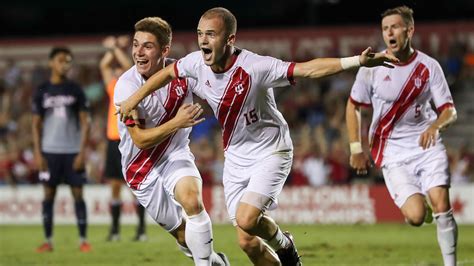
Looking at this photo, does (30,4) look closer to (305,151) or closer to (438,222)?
(305,151)

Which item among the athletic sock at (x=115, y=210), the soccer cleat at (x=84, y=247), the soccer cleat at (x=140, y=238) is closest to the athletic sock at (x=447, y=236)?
the soccer cleat at (x=84, y=247)

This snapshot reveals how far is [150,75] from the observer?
9.20 metres

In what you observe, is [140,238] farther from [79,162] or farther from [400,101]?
[400,101]

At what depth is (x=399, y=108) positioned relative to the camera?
33.8ft

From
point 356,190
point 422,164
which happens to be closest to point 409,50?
point 422,164

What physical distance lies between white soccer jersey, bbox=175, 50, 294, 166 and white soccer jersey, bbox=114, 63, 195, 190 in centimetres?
23

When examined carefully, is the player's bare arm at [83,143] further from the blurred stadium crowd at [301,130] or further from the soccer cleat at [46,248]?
the blurred stadium crowd at [301,130]

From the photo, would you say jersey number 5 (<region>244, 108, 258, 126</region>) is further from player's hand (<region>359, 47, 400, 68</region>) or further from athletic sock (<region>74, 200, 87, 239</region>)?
athletic sock (<region>74, 200, 87, 239</region>)

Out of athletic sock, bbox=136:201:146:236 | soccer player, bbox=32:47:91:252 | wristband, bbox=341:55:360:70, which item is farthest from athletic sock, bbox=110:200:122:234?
wristband, bbox=341:55:360:70

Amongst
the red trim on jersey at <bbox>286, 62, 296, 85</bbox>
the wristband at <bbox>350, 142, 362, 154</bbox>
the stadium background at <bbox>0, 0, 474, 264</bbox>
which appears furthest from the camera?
the stadium background at <bbox>0, 0, 474, 264</bbox>

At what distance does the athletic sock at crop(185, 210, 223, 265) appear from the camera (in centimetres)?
852

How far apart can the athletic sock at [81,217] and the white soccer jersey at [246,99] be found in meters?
5.31

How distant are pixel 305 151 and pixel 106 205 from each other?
3.93 metres

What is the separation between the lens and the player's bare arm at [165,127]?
27.4 feet
